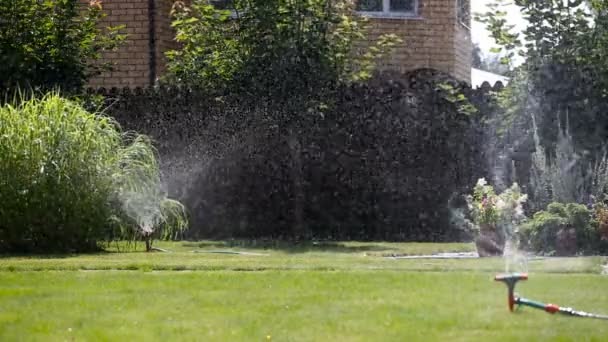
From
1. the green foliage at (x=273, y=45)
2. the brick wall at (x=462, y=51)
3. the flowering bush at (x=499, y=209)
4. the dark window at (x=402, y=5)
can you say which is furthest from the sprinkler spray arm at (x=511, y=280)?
the brick wall at (x=462, y=51)

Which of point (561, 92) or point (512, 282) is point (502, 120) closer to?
point (561, 92)

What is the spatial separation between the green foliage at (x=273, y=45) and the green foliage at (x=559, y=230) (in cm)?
428

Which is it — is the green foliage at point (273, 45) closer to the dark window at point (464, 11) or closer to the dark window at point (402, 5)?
the dark window at point (402, 5)

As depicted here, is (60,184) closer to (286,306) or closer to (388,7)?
(286,306)

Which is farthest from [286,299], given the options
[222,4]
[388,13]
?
[388,13]

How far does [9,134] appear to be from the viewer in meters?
12.5

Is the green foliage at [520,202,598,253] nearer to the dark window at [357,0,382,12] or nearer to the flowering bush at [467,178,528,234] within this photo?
the flowering bush at [467,178,528,234]

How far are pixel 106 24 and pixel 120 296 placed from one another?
12002 mm

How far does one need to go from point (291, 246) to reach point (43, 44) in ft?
15.3

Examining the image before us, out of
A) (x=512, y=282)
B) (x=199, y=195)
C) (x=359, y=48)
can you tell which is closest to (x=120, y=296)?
(x=512, y=282)

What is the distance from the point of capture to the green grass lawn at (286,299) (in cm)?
685

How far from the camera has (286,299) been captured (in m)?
7.91

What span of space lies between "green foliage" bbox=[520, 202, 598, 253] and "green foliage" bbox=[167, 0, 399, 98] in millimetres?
4278

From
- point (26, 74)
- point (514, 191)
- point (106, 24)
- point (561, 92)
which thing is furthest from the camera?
point (106, 24)
